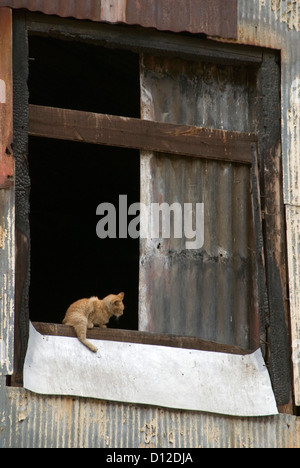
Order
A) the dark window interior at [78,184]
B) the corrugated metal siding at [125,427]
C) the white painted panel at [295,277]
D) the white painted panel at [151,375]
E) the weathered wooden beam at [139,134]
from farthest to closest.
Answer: the dark window interior at [78,184]
the white painted panel at [295,277]
the weathered wooden beam at [139,134]
the white painted panel at [151,375]
the corrugated metal siding at [125,427]

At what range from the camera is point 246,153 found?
11195 millimetres

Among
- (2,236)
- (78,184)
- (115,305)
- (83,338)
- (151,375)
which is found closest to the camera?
(2,236)

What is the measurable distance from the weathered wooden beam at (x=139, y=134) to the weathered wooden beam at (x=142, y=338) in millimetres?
1799

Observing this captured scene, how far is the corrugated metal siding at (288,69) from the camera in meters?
11.0

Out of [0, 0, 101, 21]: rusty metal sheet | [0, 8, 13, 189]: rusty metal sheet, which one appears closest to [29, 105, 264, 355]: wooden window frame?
[0, 8, 13, 189]: rusty metal sheet

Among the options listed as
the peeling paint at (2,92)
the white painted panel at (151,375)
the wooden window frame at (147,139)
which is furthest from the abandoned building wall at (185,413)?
the peeling paint at (2,92)

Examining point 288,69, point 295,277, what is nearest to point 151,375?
point 295,277

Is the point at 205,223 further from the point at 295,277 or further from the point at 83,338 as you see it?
the point at 83,338

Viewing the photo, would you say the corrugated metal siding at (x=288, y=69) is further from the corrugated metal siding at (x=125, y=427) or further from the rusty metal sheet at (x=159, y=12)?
the corrugated metal siding at (x=125, y=427)

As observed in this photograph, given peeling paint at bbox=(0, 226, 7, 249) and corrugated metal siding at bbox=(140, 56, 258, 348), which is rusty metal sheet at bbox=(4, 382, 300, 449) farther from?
peeling paint at bbox=(0, 226, 7, 249)

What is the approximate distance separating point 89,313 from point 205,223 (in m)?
1.46

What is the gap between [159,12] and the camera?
10.9m
